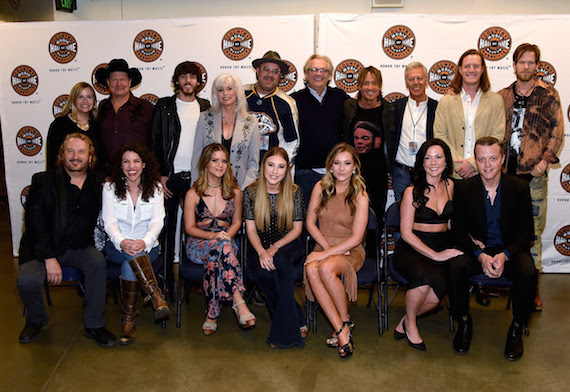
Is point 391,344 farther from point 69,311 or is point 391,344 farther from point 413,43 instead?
point 413,43

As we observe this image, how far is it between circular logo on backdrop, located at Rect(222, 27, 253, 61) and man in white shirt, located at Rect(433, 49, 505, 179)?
209cm

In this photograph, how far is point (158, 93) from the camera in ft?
17.3

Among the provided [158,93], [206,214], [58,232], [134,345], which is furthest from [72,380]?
[158,93]

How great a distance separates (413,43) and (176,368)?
12.3 ft

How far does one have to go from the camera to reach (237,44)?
5.08 meters

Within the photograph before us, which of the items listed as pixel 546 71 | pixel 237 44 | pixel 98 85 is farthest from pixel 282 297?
pixel 546 71

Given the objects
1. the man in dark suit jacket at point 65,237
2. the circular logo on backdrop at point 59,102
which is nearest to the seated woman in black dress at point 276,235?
the man in dark suit jacket at point 65,237

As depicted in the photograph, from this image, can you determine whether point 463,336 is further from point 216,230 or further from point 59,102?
point 59,102

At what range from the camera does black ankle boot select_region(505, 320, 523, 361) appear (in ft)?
10.4

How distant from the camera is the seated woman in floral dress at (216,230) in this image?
345 cm

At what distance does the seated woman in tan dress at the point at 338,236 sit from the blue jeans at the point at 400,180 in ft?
2.31

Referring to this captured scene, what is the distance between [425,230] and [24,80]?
14.5 ft

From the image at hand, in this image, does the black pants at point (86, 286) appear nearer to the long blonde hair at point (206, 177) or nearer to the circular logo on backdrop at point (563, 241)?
the long blonde hair at point (206, 177)

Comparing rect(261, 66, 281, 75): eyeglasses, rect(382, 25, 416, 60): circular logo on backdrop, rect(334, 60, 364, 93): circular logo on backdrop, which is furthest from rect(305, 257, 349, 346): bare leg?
rect(382, 25, 416, 60): circular logo on backdrop
